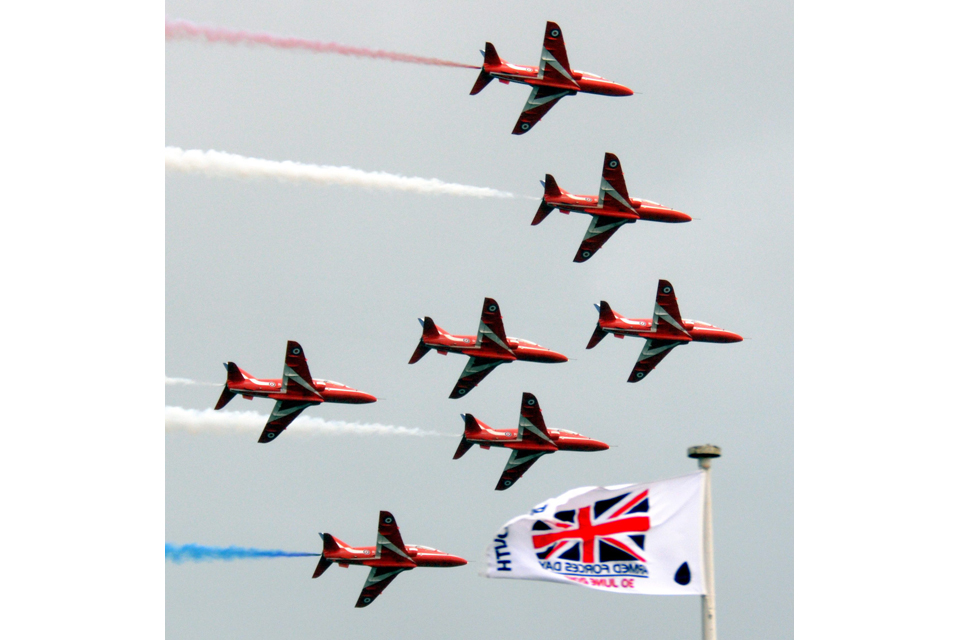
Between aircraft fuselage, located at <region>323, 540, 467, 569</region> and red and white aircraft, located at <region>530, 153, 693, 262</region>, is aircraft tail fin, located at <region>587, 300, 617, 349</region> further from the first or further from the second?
aircraft fuselage, located at <region>323, 540, 467, 569</region>

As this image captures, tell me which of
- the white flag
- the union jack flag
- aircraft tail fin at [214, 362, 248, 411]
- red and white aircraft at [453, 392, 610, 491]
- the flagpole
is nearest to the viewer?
the flagpole

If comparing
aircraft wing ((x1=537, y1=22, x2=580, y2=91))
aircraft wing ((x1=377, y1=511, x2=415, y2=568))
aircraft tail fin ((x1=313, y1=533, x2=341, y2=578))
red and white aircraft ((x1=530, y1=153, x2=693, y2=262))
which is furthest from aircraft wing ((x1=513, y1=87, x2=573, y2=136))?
aircraft tail fin ((x1=313, y1=533, x2=341, y2=578))

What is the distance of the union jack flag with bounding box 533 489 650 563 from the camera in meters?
48.4

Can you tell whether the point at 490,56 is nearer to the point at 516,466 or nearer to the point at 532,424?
the point at 532,424

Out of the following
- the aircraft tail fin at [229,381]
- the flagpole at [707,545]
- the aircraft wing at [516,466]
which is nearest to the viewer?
the flagpole at [707,545]

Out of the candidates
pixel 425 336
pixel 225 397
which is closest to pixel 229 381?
pixel 225 397

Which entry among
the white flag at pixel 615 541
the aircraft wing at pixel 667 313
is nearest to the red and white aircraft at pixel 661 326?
the aircraft wing at pixel 667 313

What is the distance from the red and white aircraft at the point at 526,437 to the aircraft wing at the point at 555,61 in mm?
21654

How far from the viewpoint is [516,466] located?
108 meters

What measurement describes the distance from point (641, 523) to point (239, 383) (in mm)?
52384

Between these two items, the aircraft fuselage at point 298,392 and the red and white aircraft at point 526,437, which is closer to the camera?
the aircraft fuselage at point 298,392

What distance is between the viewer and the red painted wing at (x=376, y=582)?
103750mm

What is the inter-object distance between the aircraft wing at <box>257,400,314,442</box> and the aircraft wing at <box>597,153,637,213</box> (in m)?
24.9

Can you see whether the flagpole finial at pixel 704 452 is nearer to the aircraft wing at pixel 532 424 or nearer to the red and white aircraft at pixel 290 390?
the red and white aircraft at pixel 290 390
